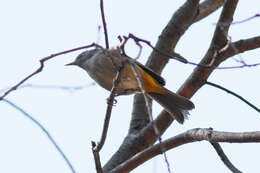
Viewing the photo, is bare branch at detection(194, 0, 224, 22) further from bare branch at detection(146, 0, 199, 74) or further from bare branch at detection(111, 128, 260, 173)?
bare branch at detection(111, 128, 260, 173)

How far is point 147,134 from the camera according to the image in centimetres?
519

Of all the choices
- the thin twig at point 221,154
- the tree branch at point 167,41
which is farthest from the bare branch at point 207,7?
the thin twig at point 221,154

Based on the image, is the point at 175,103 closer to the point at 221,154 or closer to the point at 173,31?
the point at 173,31

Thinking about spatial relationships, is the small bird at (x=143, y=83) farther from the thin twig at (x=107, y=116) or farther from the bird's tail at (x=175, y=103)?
the thin twig at (x=107, y=116)

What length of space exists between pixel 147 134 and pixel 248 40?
144 centimetres

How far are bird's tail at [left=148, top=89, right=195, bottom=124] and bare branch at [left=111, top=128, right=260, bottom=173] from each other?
1213 millimetres

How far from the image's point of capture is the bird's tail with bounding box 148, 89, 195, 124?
561 cm

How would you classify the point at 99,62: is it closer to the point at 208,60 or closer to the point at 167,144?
the point at 208,60

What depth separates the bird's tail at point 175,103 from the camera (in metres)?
5.61

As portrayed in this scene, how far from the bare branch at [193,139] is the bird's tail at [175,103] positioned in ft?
3.98

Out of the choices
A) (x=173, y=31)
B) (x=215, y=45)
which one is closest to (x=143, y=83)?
(x=173, y=31)

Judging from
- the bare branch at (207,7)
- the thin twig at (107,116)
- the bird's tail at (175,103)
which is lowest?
the thin twig at (107,116)

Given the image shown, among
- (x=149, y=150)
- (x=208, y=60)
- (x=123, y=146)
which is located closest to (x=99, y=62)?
(x=123, y=146)

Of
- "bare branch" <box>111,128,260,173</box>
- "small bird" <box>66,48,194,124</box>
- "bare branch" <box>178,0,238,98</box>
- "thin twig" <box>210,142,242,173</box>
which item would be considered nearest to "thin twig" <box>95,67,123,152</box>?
"bare branch" <box>111,128,260,173</box>
